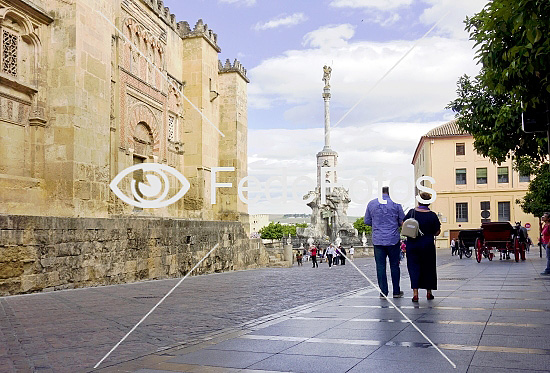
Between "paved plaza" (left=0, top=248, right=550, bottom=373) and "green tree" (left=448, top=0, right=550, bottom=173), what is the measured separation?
2.62 metres

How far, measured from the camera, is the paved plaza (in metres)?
4.37

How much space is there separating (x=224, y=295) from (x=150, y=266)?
14.8ft

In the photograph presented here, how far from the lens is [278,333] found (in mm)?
5773

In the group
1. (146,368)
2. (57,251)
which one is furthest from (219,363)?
(57,251)

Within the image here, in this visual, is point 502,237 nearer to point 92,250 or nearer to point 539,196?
point 539,196

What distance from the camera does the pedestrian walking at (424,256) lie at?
27.5 ft

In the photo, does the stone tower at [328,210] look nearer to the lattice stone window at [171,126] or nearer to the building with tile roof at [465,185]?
the building with tile roof at [465,185]

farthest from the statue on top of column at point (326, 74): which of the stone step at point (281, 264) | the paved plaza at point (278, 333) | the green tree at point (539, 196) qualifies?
the paved plaza at point (278, 333)

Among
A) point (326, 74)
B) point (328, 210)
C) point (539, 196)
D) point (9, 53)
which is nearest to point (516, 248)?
point (539, 196)

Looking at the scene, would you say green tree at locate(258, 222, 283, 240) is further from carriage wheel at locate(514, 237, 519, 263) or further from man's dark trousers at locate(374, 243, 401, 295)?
man's dark trousers at locate(374, 243, 401, 295)

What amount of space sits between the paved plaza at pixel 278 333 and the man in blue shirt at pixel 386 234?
0.40 meters

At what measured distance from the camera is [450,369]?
405 centimetres

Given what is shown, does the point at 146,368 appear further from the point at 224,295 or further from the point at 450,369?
the point at 224,295

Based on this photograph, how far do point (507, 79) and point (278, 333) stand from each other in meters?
4.78
